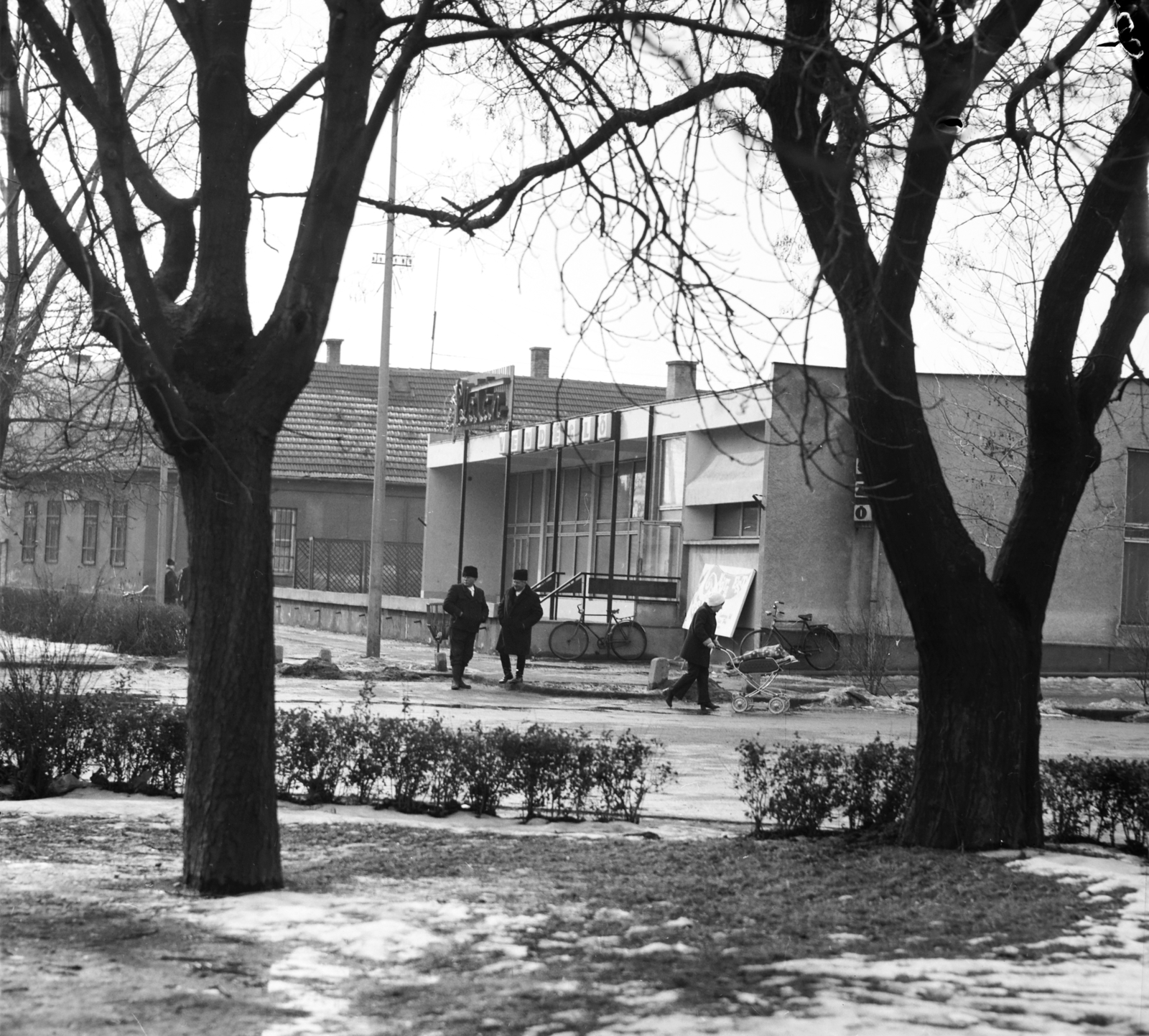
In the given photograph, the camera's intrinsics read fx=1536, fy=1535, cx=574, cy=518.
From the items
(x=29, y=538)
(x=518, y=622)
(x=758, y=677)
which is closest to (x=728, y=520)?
(x=518, y=622)

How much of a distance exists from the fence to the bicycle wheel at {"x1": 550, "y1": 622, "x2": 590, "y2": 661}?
1582cm

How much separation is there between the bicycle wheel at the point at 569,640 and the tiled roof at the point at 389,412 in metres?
17.7

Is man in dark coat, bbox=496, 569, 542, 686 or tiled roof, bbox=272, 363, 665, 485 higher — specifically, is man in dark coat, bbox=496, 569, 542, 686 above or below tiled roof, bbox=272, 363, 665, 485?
below

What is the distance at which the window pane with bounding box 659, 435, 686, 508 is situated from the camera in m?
33.0

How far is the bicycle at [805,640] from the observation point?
28.3 m

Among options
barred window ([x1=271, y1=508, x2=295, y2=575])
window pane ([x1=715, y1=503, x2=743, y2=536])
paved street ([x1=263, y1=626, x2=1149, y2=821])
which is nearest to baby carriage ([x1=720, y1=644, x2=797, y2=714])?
paved street ([x1=263, y1=626, x2=1149, y2=821])

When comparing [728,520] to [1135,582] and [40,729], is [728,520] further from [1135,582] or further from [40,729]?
[40,729]

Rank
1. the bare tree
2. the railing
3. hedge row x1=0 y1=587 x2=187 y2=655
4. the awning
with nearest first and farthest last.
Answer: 1. the bare tree
2. hedge row x1=0 y1=587 x2=187 y2=655
3. the awning
4. the railing

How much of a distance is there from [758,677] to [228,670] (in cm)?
1569

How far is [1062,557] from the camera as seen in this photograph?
29.9 metres

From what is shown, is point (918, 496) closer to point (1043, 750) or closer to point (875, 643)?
point (1043, 750)

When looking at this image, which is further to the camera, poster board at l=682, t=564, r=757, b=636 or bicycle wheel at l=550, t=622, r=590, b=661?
bicycle wheel at l=550, t=622, r=590, b=661

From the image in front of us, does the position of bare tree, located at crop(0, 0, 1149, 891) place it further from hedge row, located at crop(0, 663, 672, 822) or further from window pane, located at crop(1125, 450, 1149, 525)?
window pane, located at crop(1125, 450, 1149, 525)

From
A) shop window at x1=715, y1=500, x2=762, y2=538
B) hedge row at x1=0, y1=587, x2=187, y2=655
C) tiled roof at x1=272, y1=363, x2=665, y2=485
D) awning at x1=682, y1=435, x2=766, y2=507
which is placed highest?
tiled roof at x1=272, y1=363, x2=665, y2=485
